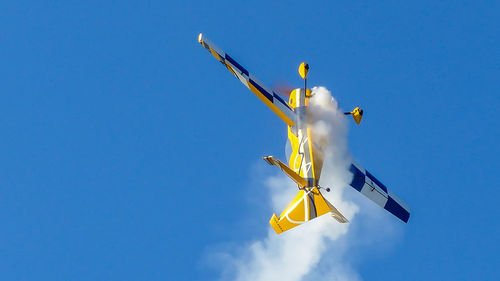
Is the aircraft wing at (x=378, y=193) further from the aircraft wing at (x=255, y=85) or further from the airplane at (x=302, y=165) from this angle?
the aircraft wing at (x=255, y=85)

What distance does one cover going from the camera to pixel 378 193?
40.2 meters

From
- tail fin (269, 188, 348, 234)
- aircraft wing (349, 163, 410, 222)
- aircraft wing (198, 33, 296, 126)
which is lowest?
tail fin (269, 188, 348, 234)

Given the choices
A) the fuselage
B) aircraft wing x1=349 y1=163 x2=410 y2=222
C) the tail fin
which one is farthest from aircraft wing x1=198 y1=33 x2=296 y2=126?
the tail fin

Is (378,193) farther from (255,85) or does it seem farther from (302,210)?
(255,85)

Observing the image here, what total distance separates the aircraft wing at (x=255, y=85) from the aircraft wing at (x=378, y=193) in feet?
11.4

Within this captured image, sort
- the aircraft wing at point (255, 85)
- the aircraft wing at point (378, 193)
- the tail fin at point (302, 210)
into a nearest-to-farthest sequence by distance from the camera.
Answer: the tail fin at point (302, 210) < the aircraft wing at point (378, 193) < the aircraft wing at point (255, 85)

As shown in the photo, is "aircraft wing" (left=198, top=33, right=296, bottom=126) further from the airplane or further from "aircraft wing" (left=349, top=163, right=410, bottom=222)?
"aircraft wing" (left=349, top=163, right=410, bottom=222)

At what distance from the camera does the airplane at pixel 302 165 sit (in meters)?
36.3

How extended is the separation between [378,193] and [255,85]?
6811 millimetres

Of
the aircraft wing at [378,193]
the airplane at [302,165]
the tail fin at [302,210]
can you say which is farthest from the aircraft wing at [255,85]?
the tail fin at [302,210]

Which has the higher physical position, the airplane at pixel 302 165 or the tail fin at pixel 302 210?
the airplane at pixel 302 165

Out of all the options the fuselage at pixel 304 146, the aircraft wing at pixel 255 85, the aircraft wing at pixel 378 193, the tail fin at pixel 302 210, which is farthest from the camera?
the aircraft wing at pixel 255 85

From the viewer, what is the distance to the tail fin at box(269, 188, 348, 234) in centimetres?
3615

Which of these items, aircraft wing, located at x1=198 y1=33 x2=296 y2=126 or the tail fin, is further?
aircraft wing, located at x1=198 y1=33 x2=296 y2=126
